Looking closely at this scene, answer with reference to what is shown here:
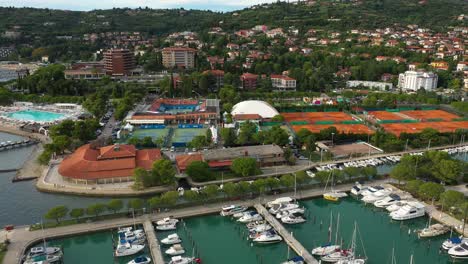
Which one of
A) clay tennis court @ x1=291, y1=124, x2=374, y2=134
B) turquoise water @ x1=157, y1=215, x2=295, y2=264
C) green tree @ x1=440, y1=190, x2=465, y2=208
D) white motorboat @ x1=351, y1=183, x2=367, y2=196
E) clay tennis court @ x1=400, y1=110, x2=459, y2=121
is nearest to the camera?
turquoise water @ x1=157, y1=215, x2=295, y2=264

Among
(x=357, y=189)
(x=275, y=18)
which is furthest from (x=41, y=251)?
(x=275, y=18)

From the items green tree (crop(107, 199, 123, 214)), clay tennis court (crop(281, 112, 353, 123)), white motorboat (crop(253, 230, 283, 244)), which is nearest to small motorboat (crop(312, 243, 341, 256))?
white motorboat (crop(253, 230, 283, 244))

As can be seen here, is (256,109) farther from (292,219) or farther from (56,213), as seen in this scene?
(56,213)

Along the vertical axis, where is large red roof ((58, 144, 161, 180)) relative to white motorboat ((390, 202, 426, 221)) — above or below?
above

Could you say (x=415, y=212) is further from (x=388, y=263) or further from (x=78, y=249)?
(x=78, y=249)

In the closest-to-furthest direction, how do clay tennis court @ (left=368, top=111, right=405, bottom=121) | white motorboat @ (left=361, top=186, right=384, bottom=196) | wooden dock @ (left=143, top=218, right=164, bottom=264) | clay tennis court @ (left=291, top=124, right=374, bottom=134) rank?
wooden dock @ (left=143, top=218, right=164, bottom=264) < white motorboat @ (left=361, top=186, right=384, bottom=196) < clay tennis court @ (left=291, top=124, right=374, bottom=134) < clay tennis court @ (left=368, top=111, right=405, bottom=121)

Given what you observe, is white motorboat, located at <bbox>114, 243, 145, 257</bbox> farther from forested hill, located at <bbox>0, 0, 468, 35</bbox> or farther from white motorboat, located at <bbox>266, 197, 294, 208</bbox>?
forested hill, located at <bbox>0, 0, 468, 35</bbox>

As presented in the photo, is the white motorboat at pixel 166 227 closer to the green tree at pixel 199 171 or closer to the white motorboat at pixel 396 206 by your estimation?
the green tree at pixel 199 171
